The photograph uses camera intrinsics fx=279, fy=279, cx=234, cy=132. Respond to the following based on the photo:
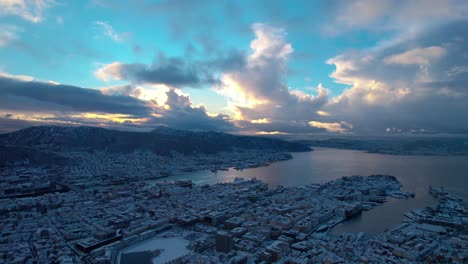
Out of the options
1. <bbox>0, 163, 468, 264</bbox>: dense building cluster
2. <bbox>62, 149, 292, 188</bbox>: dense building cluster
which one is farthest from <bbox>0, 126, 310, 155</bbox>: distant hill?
<bbox>0, 163, 468, 264</bbox>: dense building cluster

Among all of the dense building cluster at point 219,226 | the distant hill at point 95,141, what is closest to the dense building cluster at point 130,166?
the distant hill at point 95,141

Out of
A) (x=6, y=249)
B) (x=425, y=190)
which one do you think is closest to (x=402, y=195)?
(x=425, y=190)

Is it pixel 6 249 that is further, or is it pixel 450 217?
pixel 450 217

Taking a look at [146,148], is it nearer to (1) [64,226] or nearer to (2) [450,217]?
(1) [64,226]

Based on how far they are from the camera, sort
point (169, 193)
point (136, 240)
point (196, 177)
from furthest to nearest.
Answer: point (196, 177)
point (169, 193)
point (136, 240)

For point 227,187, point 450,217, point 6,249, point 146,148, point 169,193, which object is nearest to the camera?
point 6,249

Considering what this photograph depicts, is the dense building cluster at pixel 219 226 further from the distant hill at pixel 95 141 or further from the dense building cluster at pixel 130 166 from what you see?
the distant hill at pixel 95 141

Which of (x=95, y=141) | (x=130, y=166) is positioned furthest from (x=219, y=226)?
(x=95, y=141)

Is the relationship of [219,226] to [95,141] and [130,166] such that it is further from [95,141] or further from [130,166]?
[95,141]
